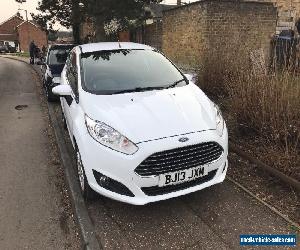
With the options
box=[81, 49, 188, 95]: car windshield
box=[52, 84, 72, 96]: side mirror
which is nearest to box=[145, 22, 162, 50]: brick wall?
box=[81, 49, 188, 95]: car windshield

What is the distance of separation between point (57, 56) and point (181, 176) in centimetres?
803

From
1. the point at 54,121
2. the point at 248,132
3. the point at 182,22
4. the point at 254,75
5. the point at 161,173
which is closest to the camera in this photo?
the point at 161,173

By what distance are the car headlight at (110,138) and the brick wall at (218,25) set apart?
6888mm

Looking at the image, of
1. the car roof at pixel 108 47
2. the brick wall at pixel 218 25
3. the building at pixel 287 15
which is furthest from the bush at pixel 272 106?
the building at pixel 287 15

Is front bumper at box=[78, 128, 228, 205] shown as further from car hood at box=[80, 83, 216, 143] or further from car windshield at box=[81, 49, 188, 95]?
car windshield at box=[81, 49, 188, 95]

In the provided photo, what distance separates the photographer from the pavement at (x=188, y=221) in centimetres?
350

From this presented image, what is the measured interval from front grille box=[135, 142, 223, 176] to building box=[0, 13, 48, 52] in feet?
236

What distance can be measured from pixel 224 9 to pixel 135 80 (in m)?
7.30

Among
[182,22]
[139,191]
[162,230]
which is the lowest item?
[162,230]

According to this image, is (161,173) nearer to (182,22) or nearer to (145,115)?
(145,115)

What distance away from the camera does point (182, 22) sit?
40.6 feet

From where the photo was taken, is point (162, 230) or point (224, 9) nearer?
point (162, 230)

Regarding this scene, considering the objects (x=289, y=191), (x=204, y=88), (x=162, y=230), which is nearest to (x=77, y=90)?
(x=162, y=230)

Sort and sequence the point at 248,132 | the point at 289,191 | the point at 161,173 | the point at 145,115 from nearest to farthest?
1. the point at 161,173
2. the point at 145,115
3. the point at 289,191
4. the point at 248,132
